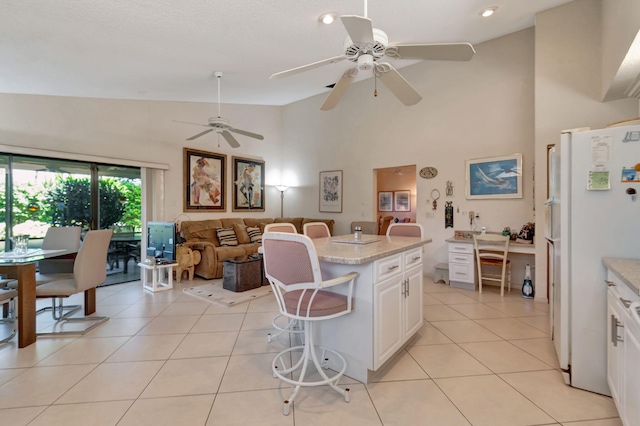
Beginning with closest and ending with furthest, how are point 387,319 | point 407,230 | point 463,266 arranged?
point 387,319 → point 407,230 → point 463,266

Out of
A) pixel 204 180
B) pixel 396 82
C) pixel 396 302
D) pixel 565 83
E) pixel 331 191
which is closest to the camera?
pixel 396 302

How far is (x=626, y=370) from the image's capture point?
1402 millimetres

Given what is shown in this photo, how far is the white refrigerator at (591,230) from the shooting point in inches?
69.1

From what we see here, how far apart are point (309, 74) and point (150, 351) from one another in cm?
443

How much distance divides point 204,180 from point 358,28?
200 inches

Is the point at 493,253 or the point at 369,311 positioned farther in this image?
the point at 493,253

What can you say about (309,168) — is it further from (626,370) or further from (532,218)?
(626,370)

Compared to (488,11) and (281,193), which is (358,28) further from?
(281,193)

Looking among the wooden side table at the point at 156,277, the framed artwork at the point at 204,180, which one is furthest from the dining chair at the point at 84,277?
the framed artwork at the point at 204,180

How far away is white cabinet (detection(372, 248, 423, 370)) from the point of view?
196 centimetres

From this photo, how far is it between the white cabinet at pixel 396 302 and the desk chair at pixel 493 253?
2042 millimetres

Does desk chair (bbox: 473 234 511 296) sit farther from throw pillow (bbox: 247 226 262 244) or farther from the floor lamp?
the floor lamp

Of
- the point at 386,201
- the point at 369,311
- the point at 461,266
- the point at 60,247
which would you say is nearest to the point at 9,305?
the point at 60,247

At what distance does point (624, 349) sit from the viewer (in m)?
1.44
